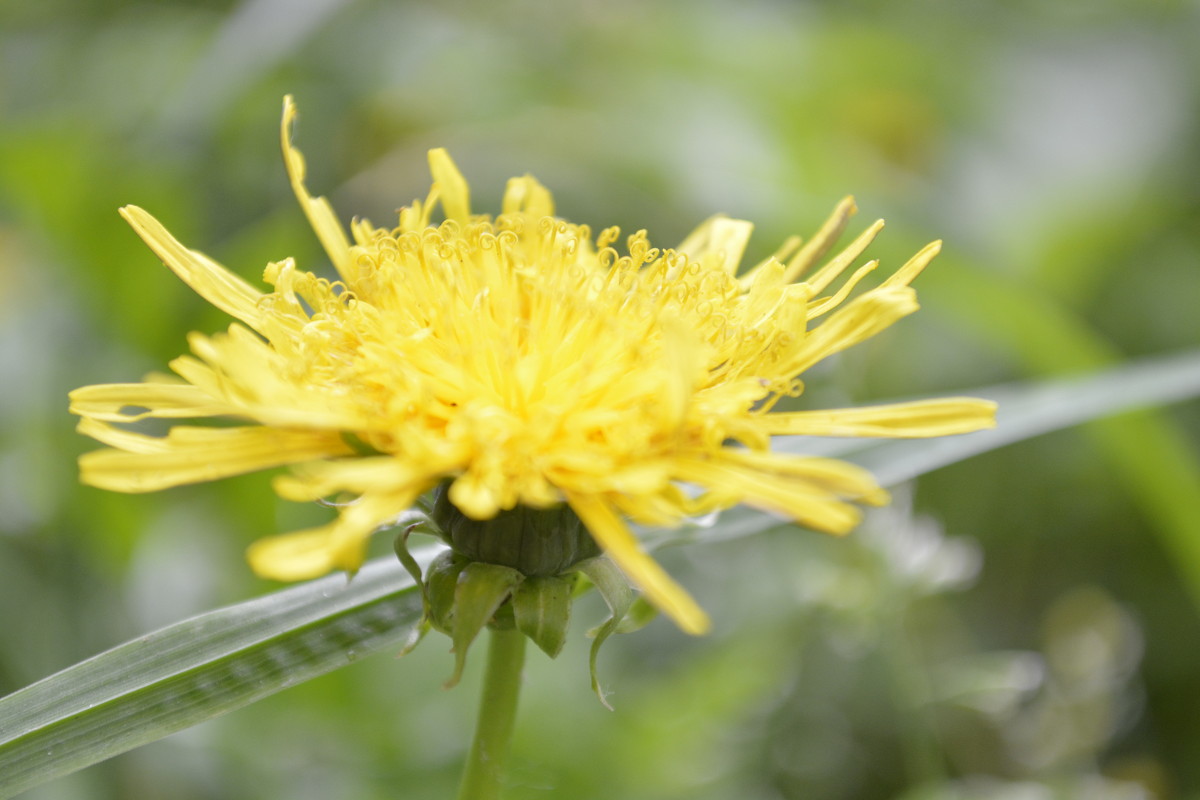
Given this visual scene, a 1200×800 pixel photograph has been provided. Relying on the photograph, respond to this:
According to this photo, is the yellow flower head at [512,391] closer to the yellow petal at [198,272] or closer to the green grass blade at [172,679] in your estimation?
the yellow petal at [198,272]

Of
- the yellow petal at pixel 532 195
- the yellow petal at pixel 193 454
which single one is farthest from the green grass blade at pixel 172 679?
the yellow petal at pixel 532 195

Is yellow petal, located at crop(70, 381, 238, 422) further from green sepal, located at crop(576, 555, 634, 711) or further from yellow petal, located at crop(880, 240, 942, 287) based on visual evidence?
yellow petal, located at crop(880, 240, 942, 287)

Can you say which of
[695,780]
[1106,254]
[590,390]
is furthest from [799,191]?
[590,390]

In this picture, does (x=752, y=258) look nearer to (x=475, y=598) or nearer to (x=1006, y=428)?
(x=1006, y=428)

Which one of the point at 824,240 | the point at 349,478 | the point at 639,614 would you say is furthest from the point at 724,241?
the point at 349,478

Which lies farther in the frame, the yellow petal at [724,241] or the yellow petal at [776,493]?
the yellow petal at [724,241]
